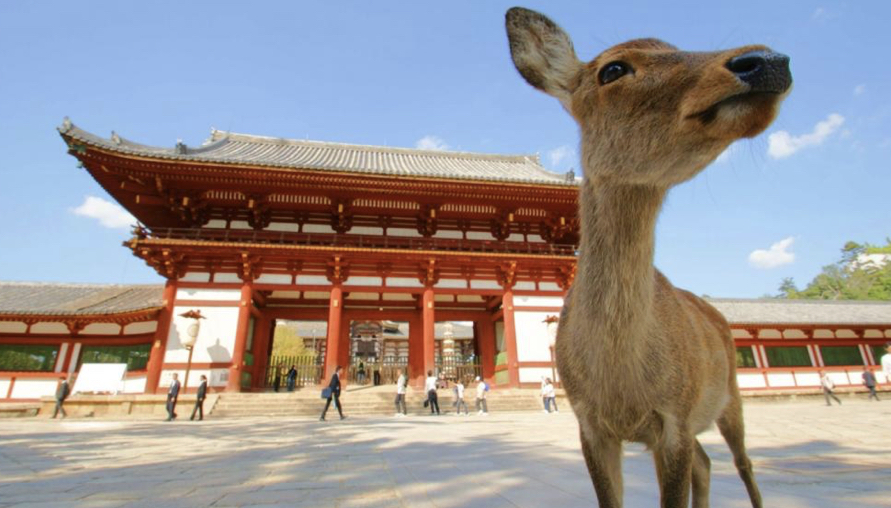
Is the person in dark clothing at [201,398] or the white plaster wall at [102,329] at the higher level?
the white plaster wall at [102,329]

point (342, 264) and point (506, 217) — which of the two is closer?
point (342, 264)

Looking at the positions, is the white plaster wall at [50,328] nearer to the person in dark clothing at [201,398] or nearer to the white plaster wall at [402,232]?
the person in dark clothing at [201,398]

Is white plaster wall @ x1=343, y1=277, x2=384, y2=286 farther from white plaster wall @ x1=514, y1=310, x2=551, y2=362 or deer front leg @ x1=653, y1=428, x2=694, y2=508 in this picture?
deer front leg @ x1=653, y1=428, x2=694, y2=508

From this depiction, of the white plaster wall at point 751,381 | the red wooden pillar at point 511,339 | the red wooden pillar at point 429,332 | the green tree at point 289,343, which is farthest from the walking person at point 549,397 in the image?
the green tree at point 289,343

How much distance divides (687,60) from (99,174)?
17002mm

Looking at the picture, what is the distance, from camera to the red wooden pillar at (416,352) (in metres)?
15.5

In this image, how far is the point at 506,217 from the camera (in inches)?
615

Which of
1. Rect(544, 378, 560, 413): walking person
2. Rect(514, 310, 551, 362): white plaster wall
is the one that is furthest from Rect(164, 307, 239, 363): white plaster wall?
Rect(544, 378, 560, 413): walking person

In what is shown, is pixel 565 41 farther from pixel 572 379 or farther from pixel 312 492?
pixel 312 492

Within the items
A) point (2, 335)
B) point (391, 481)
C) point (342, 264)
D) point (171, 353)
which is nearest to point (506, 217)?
point (342, 264)

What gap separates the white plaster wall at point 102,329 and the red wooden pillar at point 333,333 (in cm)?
792

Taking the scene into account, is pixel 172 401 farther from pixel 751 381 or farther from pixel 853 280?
pixel 853 280

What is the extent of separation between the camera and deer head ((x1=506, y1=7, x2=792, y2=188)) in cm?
112

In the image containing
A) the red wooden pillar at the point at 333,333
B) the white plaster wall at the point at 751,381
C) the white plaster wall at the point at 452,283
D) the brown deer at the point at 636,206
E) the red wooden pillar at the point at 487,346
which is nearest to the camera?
the brown deer at the point at 636,206
